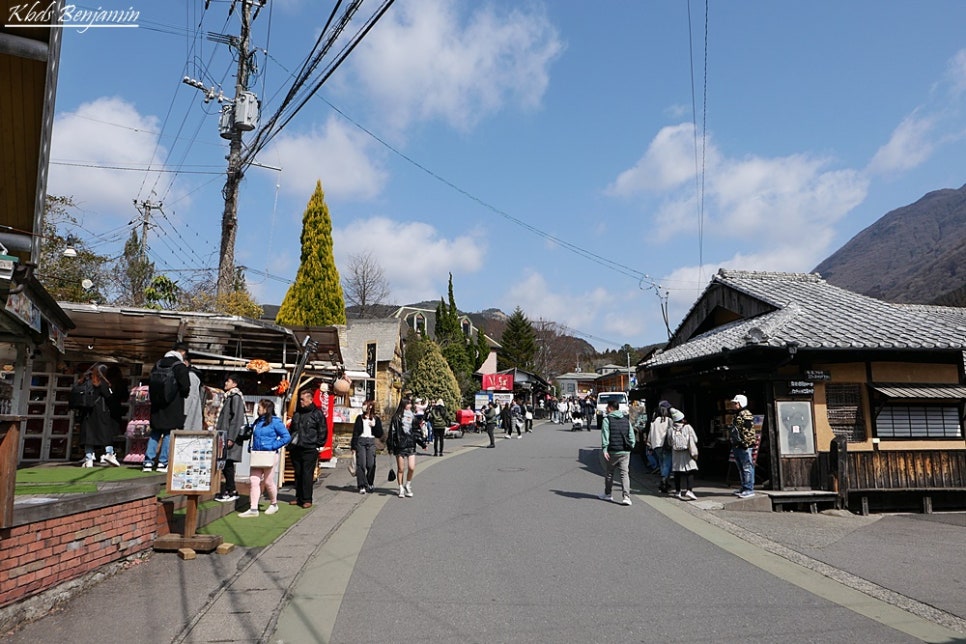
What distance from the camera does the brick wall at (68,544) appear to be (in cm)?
492

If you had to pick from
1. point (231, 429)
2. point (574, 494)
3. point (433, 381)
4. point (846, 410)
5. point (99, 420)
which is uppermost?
point (433, 381)

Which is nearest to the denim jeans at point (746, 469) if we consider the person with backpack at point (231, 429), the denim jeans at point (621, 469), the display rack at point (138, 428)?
the denim jeans at point (621, 469)

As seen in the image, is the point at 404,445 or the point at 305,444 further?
the point at 404,445

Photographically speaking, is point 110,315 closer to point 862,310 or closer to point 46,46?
point 46,46

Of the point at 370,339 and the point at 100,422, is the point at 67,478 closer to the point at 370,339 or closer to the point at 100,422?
the point at 100,422

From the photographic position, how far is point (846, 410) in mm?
13148

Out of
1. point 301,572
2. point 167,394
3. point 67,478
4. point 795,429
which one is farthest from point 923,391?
point 67,478

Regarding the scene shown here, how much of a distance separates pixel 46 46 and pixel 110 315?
448 centimetres

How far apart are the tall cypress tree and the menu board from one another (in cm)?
1868

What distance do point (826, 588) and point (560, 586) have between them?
280 centimetres

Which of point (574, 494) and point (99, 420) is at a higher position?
point (99, 420)

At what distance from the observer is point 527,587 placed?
6523mm

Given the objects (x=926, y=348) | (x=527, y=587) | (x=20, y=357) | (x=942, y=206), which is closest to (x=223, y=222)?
(x=20, y=357)

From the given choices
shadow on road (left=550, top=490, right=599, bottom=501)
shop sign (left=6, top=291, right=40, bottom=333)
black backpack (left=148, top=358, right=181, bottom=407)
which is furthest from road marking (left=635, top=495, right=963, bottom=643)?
shop sign (left=6, top=291, right=40, bottom=333)
